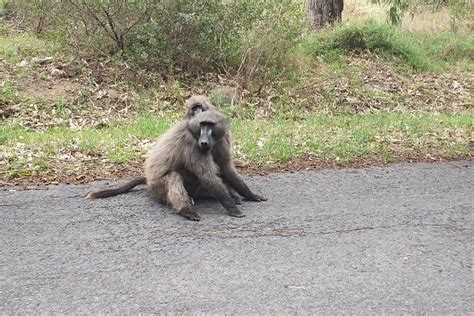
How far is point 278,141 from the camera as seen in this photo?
772cm

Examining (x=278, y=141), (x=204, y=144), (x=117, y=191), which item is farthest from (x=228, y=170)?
(x=278, y=141)

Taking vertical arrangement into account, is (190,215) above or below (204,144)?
below

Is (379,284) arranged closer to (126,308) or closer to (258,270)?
(258,270)

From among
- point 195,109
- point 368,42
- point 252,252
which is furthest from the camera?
point 368,42

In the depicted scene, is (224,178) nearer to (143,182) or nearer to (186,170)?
(186,170)

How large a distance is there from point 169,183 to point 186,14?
5.57m

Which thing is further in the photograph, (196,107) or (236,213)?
(196,107)

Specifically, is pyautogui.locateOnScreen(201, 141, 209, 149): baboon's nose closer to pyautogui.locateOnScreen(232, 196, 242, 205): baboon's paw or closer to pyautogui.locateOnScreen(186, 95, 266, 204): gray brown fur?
pyautogui.locateOnScreen(186, 95, 266, 204): gray brown fur

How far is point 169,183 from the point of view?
17.8 feet

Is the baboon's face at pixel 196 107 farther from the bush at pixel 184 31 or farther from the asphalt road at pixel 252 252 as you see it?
the bush at pixel 184 31

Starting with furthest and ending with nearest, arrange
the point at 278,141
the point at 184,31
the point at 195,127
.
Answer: the point at 184,31
the point at 278,141
the point at 195,127

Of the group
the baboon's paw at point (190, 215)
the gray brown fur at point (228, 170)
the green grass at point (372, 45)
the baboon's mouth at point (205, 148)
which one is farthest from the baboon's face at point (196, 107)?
the green grass at point (372, 45)

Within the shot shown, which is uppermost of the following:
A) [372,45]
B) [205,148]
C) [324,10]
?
[324,10]

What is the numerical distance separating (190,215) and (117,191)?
0.98 metres
